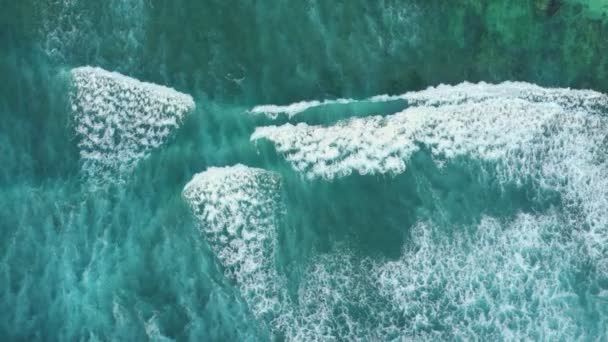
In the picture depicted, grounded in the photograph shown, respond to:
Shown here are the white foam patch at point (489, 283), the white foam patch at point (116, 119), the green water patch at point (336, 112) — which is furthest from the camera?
the green water patch at point (336, 112)

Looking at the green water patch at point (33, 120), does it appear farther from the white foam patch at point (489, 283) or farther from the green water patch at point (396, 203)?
the white foam patch at point (489, 283)

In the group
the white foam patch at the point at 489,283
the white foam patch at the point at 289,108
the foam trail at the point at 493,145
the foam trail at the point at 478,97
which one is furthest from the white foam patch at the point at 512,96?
the white foam patch at the point at 489,283

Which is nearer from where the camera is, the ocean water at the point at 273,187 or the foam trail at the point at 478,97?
the ocean water at the point at 273,187

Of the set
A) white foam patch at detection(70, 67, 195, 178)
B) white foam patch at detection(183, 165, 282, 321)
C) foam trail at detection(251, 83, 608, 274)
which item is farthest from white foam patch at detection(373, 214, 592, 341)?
white foam patch at detection(70, 67, 195, 178)

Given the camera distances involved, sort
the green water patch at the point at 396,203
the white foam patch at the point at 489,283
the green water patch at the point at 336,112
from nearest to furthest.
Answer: the white foam patch at the point at 489,283, the green water patch at the point at 396,203, the green water patch at the point at 336,112

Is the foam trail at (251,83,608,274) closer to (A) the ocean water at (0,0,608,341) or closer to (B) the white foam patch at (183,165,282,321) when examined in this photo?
(A) the ocean water at (0,0,608,341)

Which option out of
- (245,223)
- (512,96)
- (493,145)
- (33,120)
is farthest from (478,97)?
(33,120)

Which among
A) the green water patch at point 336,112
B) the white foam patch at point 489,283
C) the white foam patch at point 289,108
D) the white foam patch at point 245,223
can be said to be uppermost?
the white foam patch at point 289,108

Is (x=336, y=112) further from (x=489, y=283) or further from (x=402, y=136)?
(x=489, y=283)

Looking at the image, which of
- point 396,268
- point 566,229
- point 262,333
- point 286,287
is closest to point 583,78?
point 566,229
